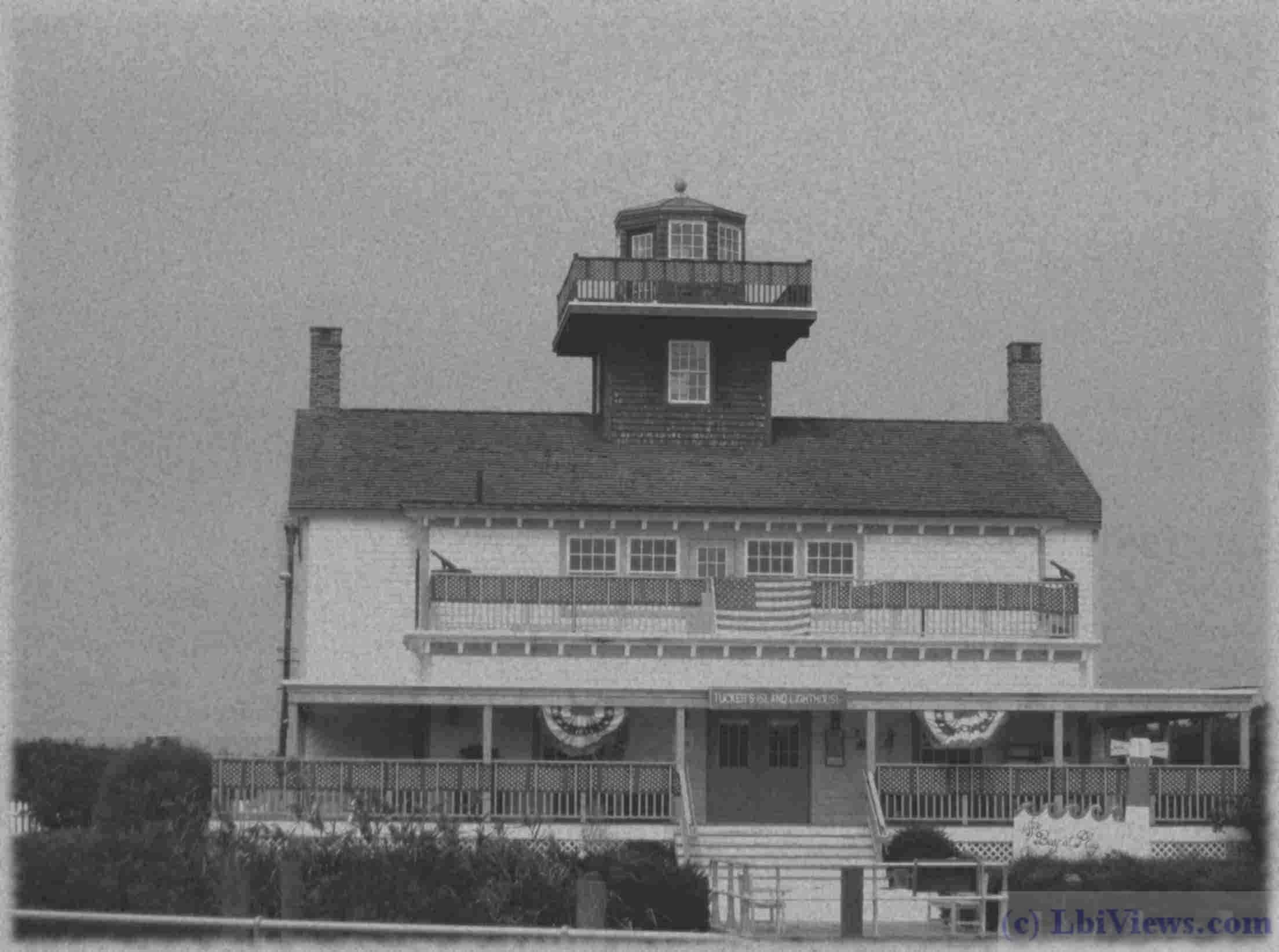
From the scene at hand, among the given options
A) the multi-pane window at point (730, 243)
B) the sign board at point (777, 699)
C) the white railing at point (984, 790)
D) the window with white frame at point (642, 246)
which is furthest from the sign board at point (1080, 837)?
the window with white frame at point (642, 246)

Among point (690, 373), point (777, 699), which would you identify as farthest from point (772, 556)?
point (777, 699)

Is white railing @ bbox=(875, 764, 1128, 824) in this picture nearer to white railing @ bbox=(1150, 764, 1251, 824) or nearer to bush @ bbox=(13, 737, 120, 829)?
white railing @ bbox=(1150, 764, 1251, 824)

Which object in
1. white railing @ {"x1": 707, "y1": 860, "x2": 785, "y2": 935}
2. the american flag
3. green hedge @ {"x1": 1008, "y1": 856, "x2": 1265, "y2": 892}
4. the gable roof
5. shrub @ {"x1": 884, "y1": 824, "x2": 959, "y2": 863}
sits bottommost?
white railing @ {"x1": 707, "y1": 860, "x2": 785, "y2": 935}

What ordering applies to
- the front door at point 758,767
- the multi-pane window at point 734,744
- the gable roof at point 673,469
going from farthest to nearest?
the gable roof at point 673,469
the multi-pane window at point 734,744
the front door at point 758,767

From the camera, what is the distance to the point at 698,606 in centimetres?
4131

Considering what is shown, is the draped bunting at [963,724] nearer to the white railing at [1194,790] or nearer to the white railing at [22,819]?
the white railing at [1194,790]

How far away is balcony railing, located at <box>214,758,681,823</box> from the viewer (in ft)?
122

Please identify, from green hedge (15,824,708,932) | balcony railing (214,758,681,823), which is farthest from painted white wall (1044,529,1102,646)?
green hedge (15,824,708,932)

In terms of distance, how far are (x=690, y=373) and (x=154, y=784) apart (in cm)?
1267

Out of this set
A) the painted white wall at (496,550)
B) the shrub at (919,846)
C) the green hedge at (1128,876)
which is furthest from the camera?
the painted white wall at (496,550)

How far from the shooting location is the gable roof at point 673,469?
141 feet

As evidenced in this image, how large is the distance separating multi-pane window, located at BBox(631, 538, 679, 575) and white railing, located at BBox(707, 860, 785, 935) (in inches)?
344

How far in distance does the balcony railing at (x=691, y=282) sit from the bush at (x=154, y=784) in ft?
33.8

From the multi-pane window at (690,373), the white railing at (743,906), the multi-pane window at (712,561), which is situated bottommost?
the white railing at (743,906)
